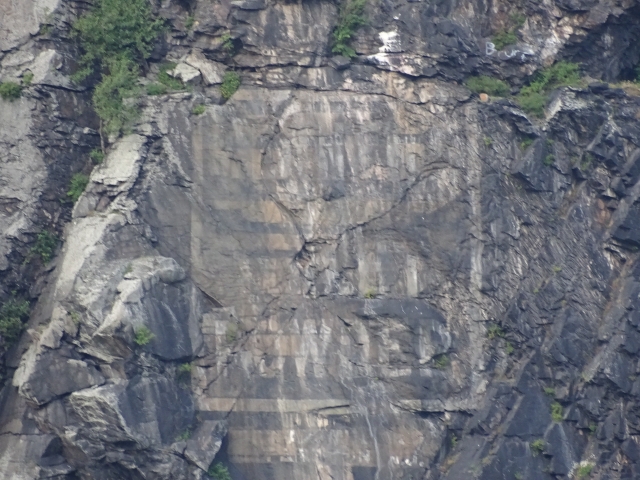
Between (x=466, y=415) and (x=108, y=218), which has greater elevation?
(x=108, y=218)

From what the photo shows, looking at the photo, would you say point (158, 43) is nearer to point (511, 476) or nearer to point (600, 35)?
point (600, 35)

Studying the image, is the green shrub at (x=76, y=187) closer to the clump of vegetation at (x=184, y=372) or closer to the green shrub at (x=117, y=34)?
the green shrub at (x=117, y=34)

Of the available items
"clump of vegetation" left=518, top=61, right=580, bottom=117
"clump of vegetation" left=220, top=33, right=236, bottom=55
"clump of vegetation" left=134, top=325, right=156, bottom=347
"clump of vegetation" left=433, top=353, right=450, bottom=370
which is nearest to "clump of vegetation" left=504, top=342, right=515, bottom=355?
"clump of vegetation" left=433, top=353, right=450, bottom=370

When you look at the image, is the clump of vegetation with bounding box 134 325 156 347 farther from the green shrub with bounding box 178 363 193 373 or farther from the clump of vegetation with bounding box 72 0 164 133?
the clump of vegetation with bounding box 72 0 164 133

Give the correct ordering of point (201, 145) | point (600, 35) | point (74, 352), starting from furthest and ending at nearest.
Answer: point (600, 35), point (201, 145), point (74, 352)

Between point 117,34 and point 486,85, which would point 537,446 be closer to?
point 486,85

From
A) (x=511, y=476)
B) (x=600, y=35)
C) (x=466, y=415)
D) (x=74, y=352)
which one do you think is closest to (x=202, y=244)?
(x=74, y=352)
